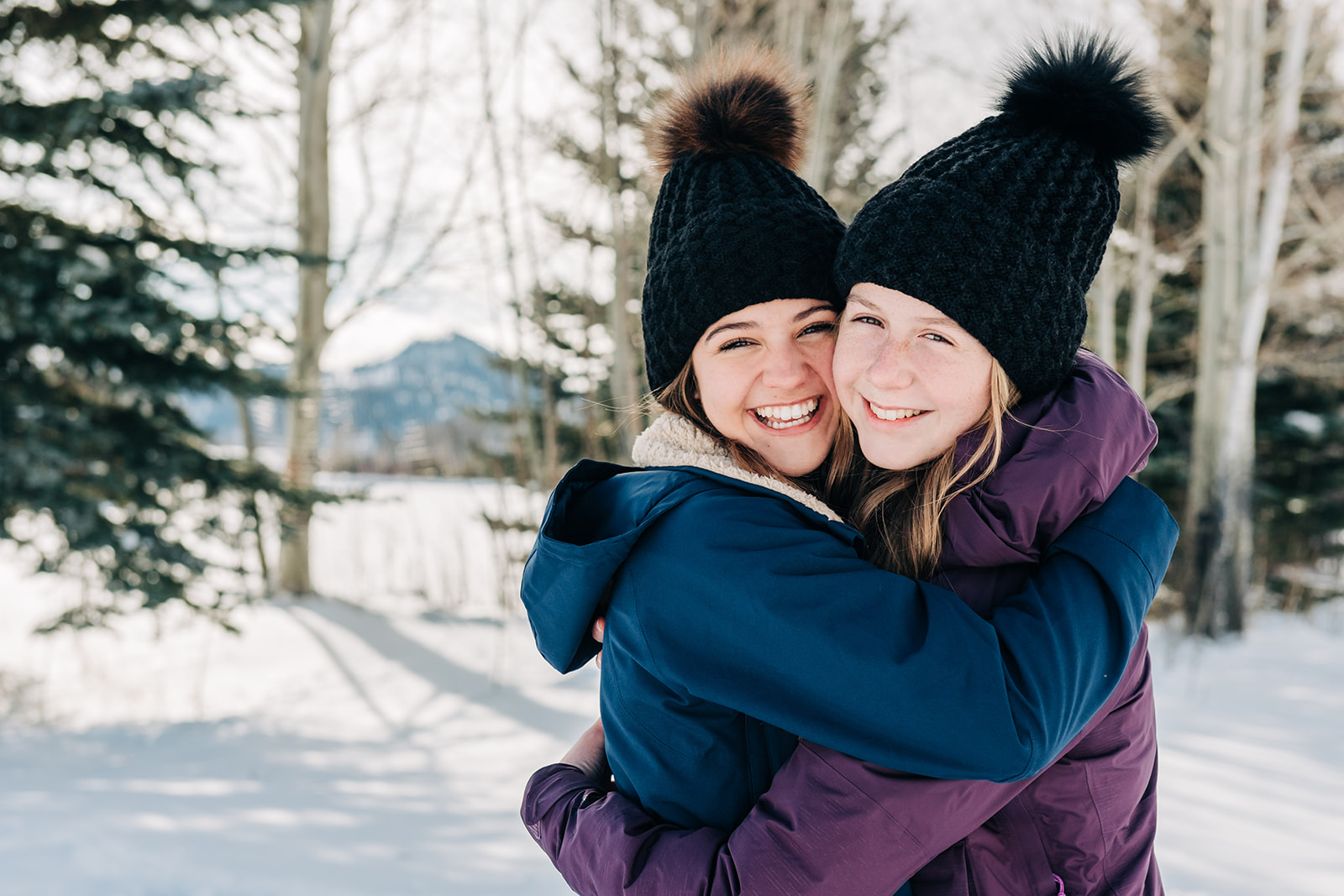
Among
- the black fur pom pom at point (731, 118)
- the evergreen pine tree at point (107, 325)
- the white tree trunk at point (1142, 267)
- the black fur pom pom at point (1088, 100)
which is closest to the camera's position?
the black fur pom pom at point (1088, 100)

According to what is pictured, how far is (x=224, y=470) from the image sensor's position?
5.80 m

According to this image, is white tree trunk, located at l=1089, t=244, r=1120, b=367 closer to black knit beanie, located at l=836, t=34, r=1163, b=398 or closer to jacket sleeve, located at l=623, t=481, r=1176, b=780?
black knit beanie, located at l=836, t=34, r=1163, b=398

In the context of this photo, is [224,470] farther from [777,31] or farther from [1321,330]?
[1321,330]

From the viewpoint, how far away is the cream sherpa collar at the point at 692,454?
1420mm

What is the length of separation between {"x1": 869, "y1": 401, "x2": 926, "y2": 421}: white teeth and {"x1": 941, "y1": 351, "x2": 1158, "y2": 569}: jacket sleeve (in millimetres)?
149

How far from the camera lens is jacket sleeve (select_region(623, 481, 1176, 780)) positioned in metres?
1.08

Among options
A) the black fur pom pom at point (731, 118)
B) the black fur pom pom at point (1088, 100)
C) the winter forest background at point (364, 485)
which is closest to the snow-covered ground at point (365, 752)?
the winter forest background at point (364, 485)

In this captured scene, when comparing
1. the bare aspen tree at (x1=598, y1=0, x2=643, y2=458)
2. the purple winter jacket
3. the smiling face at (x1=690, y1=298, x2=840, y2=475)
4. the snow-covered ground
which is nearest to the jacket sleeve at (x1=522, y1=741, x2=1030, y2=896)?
the purple winter jacket

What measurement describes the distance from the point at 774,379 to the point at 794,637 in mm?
602

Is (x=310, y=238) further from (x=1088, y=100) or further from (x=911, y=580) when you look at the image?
(x=911, y=580)

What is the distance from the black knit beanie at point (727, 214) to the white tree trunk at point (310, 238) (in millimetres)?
7896

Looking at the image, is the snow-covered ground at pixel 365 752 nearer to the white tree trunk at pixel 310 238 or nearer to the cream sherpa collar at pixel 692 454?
the white tree trunk at pixel 310 238

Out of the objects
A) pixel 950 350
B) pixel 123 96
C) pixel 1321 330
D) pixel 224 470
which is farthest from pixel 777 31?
pixel 1321 330

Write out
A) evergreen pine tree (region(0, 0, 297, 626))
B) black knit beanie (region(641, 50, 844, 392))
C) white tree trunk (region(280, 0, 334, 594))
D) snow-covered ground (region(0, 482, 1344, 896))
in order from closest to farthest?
black knit beanie (region(641, 50, 844, 392)) → snow-covered ground (region(0, 482, 1344, 896)) → evergreen pine tree (region(0, 0, 297, 626)) → white tree trunk (region(280, 0, 334, 594))
